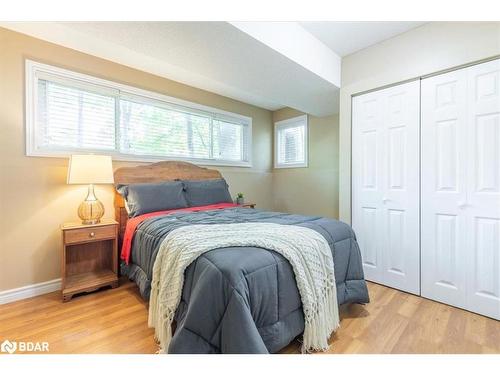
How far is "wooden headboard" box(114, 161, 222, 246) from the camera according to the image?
271cm

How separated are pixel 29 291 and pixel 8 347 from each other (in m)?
0.87

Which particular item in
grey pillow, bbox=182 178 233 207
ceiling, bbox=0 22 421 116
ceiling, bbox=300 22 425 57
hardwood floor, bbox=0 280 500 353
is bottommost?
hardwood floor, bbox=0 280 500 353

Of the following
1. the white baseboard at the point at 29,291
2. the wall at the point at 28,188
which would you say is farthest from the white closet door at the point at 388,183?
the white baseboard at the point at 29,291

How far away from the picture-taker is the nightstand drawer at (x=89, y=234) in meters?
2.12

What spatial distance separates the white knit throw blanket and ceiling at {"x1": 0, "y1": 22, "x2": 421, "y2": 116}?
56.8 inches

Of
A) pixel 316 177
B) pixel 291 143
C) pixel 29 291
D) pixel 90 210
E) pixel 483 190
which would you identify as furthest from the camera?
pixel 291 143

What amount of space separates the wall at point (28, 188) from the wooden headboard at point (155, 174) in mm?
134

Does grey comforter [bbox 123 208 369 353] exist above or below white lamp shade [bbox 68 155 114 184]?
below

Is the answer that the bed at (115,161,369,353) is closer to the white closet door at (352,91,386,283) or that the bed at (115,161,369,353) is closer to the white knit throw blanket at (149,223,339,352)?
the white knit throw blanket at (149,223,339,352)

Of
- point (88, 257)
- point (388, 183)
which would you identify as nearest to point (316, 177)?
point (388, 183)

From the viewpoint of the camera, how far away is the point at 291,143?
4.40 metres

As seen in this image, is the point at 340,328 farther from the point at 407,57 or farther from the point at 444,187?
the point at 407,57

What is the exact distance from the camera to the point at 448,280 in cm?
205

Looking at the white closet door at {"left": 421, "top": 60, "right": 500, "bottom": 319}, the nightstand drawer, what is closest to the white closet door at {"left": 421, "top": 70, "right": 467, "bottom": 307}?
the white closet door at {"left": 421, "top": 60, "right": 500, "bottom": 319}
